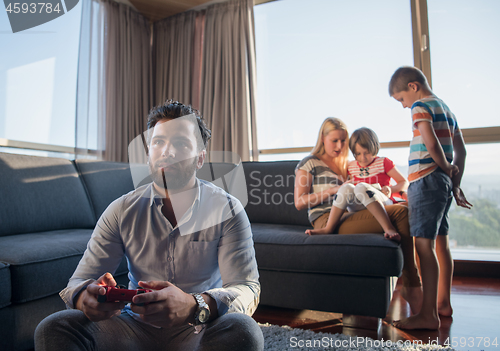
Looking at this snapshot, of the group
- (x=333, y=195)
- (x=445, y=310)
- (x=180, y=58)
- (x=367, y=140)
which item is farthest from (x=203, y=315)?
(x=180, y=58)

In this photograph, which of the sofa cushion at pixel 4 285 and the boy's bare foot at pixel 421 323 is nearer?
the sofa cushion at pixel 4 285

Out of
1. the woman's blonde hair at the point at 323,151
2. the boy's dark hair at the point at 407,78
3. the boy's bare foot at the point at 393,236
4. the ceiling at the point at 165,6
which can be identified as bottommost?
the boy's bare foot at the point at 393,236

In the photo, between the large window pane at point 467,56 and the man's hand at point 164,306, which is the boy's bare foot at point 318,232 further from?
the large window pane at point 467,56

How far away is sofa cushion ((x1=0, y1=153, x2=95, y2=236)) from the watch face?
1.39 m

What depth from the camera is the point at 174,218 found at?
38.9 inches

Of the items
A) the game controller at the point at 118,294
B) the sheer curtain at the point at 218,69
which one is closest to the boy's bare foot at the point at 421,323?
the game controller at the point at 118,294

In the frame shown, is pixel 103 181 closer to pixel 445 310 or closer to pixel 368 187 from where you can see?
pixel 368 187

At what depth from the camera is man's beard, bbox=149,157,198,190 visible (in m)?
0.95

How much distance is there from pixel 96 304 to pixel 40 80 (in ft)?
8.58

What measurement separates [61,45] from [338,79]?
2455mm

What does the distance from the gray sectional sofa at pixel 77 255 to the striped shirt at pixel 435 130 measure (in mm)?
398

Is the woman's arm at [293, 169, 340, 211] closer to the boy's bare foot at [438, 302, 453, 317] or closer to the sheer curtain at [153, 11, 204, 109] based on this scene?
the boy's bare foot at [438, 302, 453, 317]

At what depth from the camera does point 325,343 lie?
1.34 meters

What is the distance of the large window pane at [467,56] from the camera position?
266 cm
